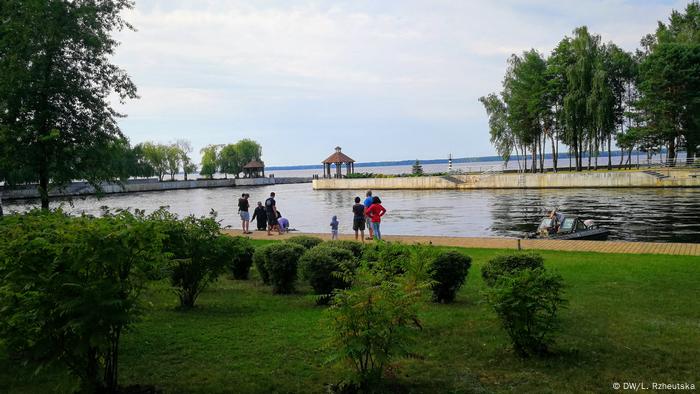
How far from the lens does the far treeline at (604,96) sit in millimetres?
53281

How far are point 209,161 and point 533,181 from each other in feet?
306

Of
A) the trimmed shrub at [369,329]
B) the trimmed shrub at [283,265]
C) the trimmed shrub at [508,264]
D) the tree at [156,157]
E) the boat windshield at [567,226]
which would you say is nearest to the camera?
the trimmed shrub at [369,329]

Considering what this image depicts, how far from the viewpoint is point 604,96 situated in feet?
195

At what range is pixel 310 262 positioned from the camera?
8875 millimetres

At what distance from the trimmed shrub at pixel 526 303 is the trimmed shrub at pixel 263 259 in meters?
5.29

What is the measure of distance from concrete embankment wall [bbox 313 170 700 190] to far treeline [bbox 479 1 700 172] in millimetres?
5049

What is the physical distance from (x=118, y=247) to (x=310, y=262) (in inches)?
189

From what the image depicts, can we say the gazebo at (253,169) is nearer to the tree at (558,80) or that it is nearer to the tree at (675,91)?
the tree at (558,80)

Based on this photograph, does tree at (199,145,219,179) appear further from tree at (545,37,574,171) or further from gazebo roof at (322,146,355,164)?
tree at (545,37,574,171)

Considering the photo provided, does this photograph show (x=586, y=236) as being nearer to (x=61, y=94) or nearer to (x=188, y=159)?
(x=61, y=94)

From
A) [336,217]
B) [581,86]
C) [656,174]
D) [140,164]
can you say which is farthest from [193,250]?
[140,164]

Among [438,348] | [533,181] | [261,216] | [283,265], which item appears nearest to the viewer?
[438,348]

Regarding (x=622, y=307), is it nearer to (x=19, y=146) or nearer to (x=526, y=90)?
(x=19, y=146)

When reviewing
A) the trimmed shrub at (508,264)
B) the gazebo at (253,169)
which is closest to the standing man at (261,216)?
the trimmed shrub at (508,264)
